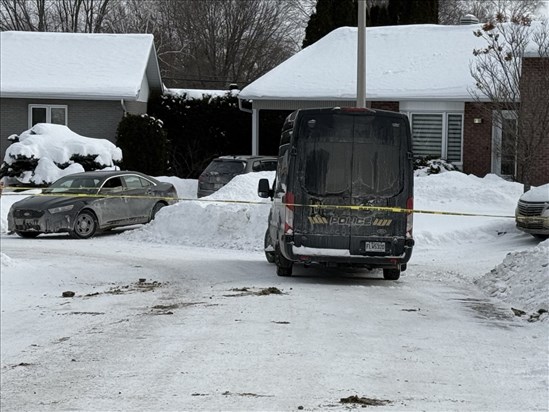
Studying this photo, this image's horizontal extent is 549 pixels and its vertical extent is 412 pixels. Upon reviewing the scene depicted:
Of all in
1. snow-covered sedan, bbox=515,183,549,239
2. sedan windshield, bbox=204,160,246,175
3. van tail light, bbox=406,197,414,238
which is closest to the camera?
van tail light, bbox=406,197,414,238

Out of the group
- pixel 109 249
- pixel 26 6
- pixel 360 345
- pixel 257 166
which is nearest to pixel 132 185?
pixel 109 249

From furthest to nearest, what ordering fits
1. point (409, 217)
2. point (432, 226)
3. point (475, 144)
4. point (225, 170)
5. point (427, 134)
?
point (427, 134)
point (475, 144)
point (225, 170)
point (432, 226)
point (409, 217)

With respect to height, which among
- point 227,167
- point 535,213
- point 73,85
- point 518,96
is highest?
point 73,85

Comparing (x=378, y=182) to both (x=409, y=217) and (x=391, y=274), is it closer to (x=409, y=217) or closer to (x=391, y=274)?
(x=409, y=217)

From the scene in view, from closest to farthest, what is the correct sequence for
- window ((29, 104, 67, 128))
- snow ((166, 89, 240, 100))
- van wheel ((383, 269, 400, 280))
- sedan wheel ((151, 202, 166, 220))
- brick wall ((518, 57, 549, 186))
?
1. van wheel ((383, 269, 400, 280))
2. sedan wheel ((151, 202, 166, 220))
3. brick wall ((518, 57, 549, 186))
4. window ((29, 104, 67, 128))
5. snow ((166, 89, 240, 100))

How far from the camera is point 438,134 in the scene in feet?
116

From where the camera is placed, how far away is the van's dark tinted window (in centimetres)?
1557

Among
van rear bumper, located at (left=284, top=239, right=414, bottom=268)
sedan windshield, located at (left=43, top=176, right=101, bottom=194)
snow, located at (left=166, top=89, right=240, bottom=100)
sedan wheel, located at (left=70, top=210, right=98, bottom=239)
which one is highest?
snow, located at (left=166, top=89, right=240, bottom=100)

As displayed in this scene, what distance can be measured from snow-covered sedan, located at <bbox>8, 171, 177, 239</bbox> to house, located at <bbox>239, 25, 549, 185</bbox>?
1122 centimetres

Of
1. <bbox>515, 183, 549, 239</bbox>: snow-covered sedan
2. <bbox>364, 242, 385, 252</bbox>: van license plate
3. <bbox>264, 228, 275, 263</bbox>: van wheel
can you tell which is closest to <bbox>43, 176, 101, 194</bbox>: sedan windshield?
<bbox>264, 228, 275, 263</bbox>: van wheel

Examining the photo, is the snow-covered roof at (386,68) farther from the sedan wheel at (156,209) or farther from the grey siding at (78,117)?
the sedan wheel at (156,209)

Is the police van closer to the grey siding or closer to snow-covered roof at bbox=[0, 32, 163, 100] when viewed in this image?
snow-covered roof at bbox=[0, 32, 163, 100]

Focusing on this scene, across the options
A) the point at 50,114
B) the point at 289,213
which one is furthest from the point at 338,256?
the point at 50,114

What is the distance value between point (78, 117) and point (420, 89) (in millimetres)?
13364
